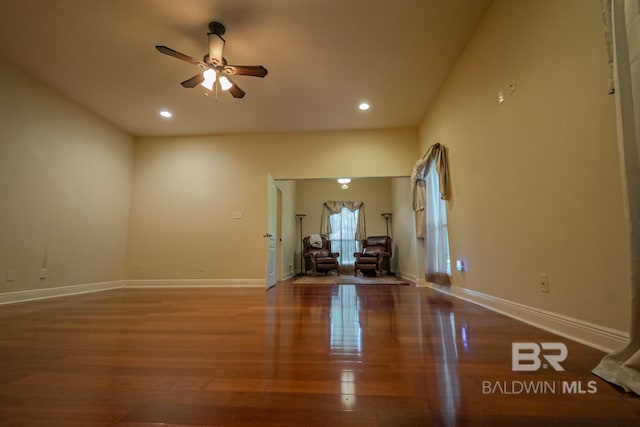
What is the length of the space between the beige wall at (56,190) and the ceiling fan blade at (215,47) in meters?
2.21

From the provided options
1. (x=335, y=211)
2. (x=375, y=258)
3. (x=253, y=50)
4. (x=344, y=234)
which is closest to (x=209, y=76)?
(x=253, y=50)

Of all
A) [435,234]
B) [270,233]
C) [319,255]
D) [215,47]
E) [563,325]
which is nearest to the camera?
[563,325]

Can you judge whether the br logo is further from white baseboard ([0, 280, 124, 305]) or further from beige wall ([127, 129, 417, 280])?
white baseboard ([0, 280, 124, 305])

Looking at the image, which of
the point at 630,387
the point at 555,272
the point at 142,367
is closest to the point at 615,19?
the point at 555,272

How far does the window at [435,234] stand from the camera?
326 centimetres

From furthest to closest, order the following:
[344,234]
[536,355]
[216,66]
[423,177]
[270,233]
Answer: [344,234], [270,233], [423,177], [216,66], [536,355]

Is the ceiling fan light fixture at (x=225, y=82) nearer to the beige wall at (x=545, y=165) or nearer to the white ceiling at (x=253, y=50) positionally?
the white ceiling at (x=253, y=50)

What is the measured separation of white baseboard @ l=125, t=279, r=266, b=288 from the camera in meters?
4.25

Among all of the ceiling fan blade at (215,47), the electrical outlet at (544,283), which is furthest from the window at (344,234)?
the electrical outlet at (544,283)

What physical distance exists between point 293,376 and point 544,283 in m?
1.62

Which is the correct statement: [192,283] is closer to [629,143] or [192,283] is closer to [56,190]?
[56,190]

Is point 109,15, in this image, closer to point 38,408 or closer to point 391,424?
point 38,408

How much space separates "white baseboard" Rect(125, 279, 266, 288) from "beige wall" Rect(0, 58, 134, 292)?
0.32 metres

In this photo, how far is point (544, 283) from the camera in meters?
1.68
